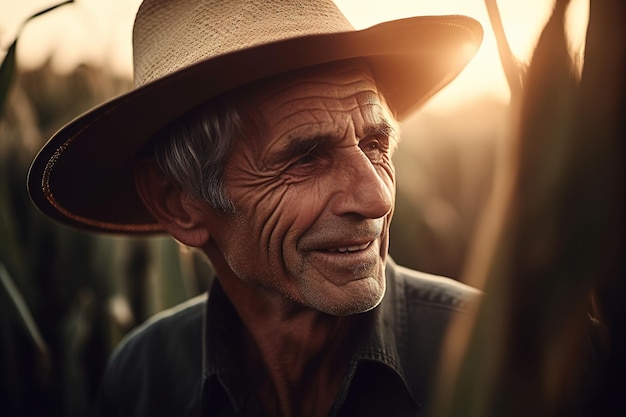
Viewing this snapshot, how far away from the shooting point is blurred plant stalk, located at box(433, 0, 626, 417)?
503 mm

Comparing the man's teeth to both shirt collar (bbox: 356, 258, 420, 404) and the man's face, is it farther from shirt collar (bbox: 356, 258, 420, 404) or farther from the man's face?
shirt collar (bbox: 356, 258, 420, 404)

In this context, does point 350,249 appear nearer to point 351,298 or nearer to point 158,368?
point 351,298

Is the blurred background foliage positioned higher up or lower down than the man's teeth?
lower down

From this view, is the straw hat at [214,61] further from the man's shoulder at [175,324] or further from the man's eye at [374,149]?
the man's shoulder at [175,324]

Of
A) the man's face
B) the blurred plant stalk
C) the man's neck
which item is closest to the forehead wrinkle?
the man's face

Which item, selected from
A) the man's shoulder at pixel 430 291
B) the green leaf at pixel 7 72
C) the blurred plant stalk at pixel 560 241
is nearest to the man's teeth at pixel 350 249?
the man's shoulder at pixel 430 291

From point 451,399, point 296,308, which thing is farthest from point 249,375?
point 451,399

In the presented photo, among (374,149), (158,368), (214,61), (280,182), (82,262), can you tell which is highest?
(214,61)

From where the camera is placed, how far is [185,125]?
61.1 inches

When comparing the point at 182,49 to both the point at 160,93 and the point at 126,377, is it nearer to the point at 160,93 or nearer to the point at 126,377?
the point at 160,93

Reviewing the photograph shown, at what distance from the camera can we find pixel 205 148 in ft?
4.97

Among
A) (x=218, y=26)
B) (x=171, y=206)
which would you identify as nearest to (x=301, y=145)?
(x=218, y=26)

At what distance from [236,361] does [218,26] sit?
2.77ft

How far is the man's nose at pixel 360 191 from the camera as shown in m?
1.37
